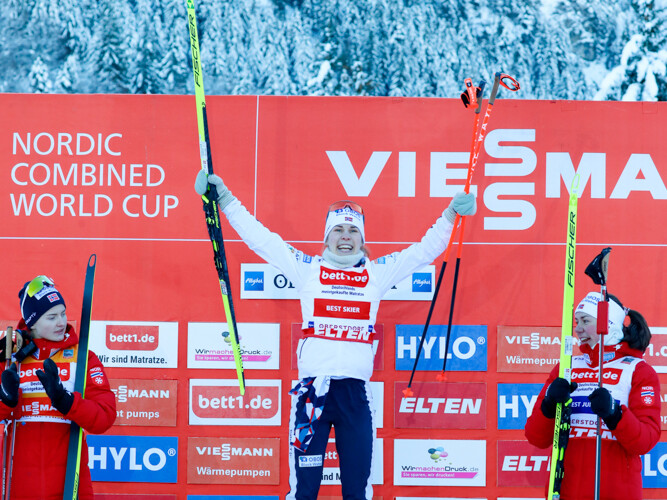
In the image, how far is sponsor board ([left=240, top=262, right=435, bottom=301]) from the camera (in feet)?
13.4

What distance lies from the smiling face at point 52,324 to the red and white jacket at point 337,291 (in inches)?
33.6

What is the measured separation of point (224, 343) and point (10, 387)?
55.7 inches

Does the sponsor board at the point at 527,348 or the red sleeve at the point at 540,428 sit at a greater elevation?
the sponsor board at the point at 527,348

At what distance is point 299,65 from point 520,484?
25.2 ft

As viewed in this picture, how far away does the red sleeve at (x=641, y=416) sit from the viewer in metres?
2.76

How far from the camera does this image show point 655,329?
13.3 feet

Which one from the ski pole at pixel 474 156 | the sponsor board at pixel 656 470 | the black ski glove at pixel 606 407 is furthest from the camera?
the sponsor board at pixel 656 470

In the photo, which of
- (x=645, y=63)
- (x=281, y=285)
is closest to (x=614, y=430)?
(x=281, y=285)

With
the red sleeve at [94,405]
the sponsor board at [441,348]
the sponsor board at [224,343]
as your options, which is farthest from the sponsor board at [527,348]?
the red sleeve at [94,405]

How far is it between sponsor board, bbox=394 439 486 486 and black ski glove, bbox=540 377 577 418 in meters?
1.25

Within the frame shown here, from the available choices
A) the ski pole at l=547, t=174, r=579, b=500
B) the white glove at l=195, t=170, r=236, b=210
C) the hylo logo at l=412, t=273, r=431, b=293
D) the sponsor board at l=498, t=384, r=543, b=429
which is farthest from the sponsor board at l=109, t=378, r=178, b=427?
the ski pole at l=547, t=174, r=579, b=500

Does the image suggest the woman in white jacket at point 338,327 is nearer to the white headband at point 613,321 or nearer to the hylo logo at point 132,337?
the white headband at point 613,321

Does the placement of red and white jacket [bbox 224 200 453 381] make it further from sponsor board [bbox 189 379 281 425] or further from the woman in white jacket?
sponsor board [bbox 189 379 281 425]

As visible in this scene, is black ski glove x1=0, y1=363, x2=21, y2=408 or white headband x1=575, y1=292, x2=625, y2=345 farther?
white headband x1=575, y1=292, x2=625, y2=345
